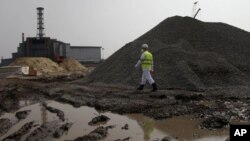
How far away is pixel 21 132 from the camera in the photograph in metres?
7.64

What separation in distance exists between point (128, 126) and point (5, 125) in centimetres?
280

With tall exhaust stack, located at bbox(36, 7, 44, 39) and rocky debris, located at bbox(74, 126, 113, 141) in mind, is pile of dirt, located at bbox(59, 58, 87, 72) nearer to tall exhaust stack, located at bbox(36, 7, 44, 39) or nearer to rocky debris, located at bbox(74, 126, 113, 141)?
tall exhaust stack, located at bbox(36, 7, 44, 39)

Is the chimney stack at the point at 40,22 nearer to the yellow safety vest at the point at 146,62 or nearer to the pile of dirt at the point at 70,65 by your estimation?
the pile of dirt at the point at 70,65

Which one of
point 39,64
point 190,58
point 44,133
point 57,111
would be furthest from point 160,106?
point 39,64

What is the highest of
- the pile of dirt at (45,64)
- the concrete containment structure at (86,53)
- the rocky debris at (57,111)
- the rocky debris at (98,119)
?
the concrete containment structure at (86,53)

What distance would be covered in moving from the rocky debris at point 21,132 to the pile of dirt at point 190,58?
713 cm

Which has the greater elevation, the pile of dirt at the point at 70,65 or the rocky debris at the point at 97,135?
the pile of dirt at the point at 70,65

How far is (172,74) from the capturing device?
15.3 m

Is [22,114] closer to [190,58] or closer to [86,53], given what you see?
[190,58]

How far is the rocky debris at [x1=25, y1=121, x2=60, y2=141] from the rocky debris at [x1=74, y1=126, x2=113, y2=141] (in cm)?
64

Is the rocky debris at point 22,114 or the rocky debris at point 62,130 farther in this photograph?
the rocky debris at point 22,114

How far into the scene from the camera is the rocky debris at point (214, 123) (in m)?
7.56

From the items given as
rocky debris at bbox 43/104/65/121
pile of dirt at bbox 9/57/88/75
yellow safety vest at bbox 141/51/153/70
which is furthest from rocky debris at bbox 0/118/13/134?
pile of dirt at bbox 9/57/88/75

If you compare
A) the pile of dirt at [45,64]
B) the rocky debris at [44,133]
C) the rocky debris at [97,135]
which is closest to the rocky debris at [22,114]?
the rocky debris at [44,133]
